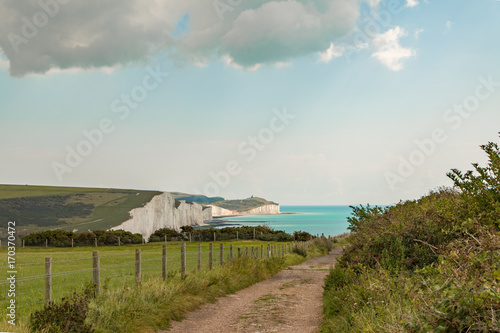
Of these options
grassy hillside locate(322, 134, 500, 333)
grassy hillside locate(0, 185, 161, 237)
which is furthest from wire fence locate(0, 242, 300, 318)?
grassy hillside locate(0, 185, 161, 237)

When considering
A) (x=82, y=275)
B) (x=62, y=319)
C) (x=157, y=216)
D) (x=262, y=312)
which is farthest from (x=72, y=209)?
(x=62, y=319)

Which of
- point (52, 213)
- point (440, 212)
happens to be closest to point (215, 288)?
point (440, 212)

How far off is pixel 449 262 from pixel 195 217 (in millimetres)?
125009

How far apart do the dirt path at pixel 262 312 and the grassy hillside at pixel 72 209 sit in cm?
6924

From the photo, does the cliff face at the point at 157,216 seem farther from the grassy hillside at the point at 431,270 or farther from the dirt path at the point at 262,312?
the grassy hillside at the point at 431,270

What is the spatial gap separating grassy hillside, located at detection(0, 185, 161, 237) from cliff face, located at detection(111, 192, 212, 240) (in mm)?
1568

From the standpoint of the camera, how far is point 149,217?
8900 centimetres

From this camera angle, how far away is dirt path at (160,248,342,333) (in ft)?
32.8

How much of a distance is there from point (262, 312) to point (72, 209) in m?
99.3

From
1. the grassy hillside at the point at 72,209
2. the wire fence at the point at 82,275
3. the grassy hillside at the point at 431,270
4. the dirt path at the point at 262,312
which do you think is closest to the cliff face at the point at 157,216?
the grassy hillside at the point at 72,209

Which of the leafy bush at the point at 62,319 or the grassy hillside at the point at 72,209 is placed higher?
the grassy hillside at the point at 72,209

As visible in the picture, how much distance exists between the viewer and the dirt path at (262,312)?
10.0 meters

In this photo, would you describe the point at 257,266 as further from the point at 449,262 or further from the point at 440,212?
the point at 449,262

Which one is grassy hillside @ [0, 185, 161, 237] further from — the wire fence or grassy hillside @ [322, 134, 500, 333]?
grassy hillside @ [322, 134, 500, 333]
